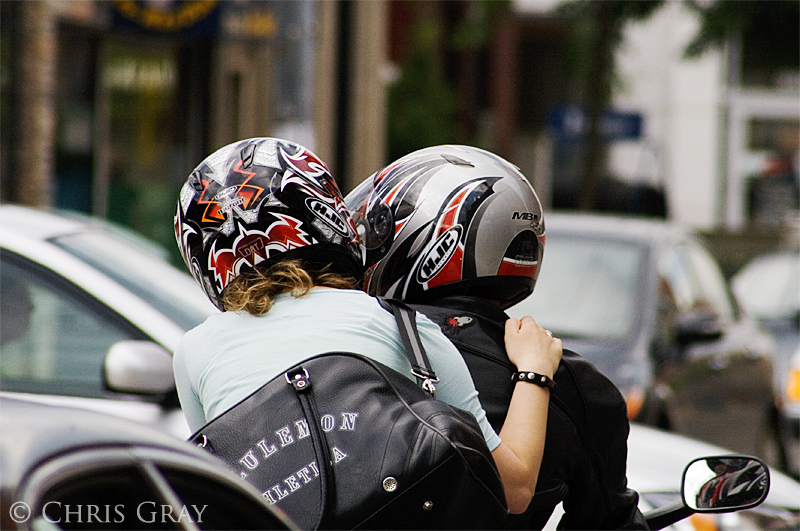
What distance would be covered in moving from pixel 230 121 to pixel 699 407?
10.1m

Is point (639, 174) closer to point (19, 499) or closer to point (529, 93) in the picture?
point (529, 93)

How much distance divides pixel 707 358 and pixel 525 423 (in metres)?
5.05

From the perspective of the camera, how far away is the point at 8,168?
31.7 ft

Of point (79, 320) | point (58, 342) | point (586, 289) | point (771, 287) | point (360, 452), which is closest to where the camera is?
point (360, 452)

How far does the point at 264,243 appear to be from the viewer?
2049 mm

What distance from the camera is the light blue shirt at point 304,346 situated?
1.92 metres

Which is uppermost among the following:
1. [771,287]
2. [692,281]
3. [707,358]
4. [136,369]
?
[136,369]

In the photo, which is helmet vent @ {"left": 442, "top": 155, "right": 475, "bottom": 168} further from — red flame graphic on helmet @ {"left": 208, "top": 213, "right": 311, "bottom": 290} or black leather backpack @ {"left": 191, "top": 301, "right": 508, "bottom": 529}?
black leather backpack @ {"left": 191, "top": 301, "right": 508, "bottom": 529}

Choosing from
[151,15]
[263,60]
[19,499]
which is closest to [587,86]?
[263,60]

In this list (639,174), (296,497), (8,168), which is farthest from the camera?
(639,174)

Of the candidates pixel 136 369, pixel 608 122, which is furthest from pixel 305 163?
pixel 608 122

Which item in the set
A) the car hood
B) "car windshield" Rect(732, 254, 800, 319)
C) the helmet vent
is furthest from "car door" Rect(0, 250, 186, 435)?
"car windshield" Rect(732, 254, 800, 319)

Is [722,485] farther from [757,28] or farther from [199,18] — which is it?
[757,28]

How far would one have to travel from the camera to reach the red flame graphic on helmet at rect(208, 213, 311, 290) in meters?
2.04
